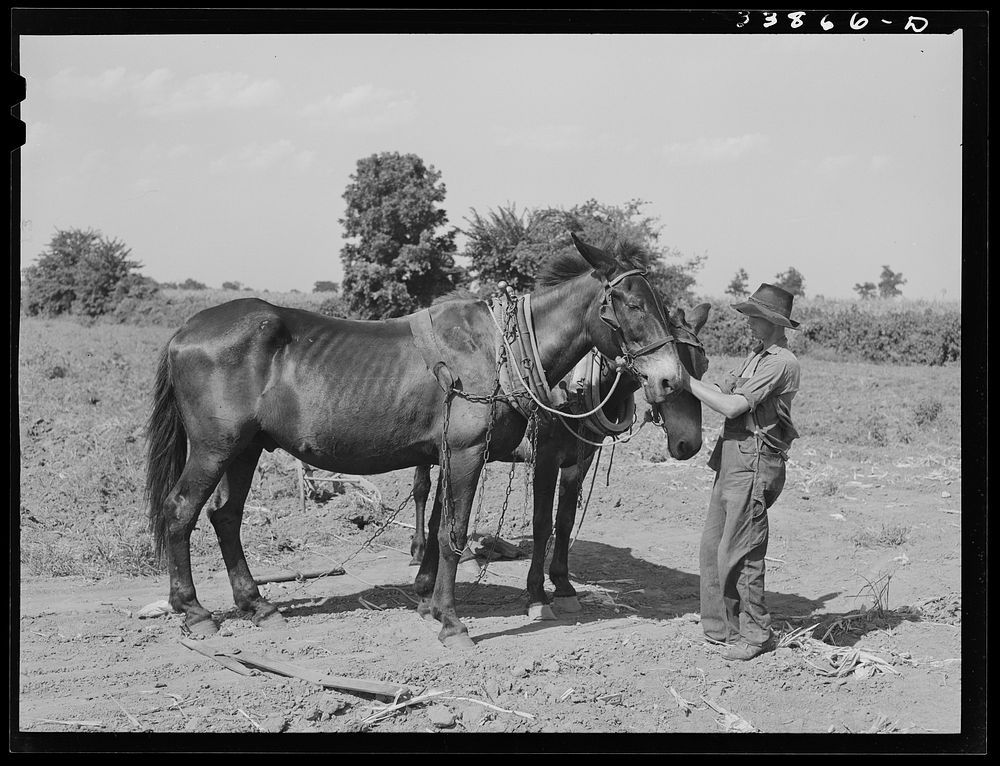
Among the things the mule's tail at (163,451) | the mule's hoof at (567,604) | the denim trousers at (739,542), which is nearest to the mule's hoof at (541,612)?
the mule's hoof at (567,604)

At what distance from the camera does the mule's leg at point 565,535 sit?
666 cm

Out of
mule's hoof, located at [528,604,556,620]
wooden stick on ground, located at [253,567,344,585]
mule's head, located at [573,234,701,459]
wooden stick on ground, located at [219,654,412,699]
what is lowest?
wooden stick on ground, located at [219,654,412,699]

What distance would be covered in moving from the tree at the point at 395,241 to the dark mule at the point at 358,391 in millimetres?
23645

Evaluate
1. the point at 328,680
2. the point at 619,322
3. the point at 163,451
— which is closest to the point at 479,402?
→ the point at 619,322

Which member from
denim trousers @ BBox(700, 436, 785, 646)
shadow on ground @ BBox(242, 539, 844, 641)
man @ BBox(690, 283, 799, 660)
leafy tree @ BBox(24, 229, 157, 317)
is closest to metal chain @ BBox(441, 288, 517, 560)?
shadow on ground @ BBox(242, 539, 844, 641)

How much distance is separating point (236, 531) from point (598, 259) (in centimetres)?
322

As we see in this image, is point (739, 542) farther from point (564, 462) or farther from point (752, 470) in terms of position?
point (564, 462)

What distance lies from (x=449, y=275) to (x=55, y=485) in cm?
2173

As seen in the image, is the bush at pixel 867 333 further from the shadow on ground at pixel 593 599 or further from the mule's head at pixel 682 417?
the mule's head at pixel 682 417

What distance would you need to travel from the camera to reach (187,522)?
19.5 feet

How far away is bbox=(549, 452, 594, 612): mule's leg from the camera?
6660mm

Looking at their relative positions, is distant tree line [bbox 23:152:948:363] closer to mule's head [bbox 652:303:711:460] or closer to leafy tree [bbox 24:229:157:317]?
leafy tree [bbox 24:229:157:317]

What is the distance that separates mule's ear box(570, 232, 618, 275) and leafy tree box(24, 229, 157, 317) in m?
23.8

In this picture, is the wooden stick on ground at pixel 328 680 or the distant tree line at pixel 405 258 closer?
the wooden stick on ground at pixel 328 680
